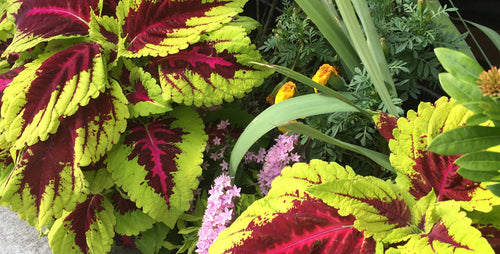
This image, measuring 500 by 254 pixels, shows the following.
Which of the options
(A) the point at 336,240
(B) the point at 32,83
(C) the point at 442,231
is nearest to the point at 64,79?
(B) the point at 32,83

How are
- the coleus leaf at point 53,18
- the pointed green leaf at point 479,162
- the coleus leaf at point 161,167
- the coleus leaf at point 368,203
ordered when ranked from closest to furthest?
the pointed green leaf at point 479,162 < the coleus leaf at point 368,203 < the coleus leaf at point 161,167 < the coleus leaf at point 53,18

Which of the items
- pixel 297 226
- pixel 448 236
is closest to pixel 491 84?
pixel 448 236

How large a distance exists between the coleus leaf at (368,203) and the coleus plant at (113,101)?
0.48m

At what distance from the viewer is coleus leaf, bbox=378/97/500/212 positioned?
0.76m

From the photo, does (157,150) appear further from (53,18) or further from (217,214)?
(53,18)

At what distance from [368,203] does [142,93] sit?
0.66 m

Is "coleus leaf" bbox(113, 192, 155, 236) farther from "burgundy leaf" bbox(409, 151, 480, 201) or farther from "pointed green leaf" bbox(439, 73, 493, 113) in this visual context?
"pointed green leaf" bbox(439, 73, 493, 113)

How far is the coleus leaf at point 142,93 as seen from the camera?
1.12 m

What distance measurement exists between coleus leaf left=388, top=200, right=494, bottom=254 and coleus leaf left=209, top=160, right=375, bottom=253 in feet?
0.32

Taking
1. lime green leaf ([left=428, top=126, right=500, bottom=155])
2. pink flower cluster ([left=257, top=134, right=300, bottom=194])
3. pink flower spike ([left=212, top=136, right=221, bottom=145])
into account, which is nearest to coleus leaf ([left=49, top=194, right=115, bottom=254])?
pink flower spike ([left=212, top=136, right=221, bottom=145])

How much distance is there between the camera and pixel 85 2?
1.26m

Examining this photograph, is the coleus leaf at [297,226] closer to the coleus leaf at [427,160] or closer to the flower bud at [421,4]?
the coleus leaf at [427,160]

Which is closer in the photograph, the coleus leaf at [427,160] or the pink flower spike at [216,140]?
the coleus leaf at [427,160]

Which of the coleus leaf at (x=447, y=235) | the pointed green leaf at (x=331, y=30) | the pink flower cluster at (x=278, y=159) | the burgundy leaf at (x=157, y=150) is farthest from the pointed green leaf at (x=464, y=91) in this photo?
the burgundy leaf at (x=157, y=150)
